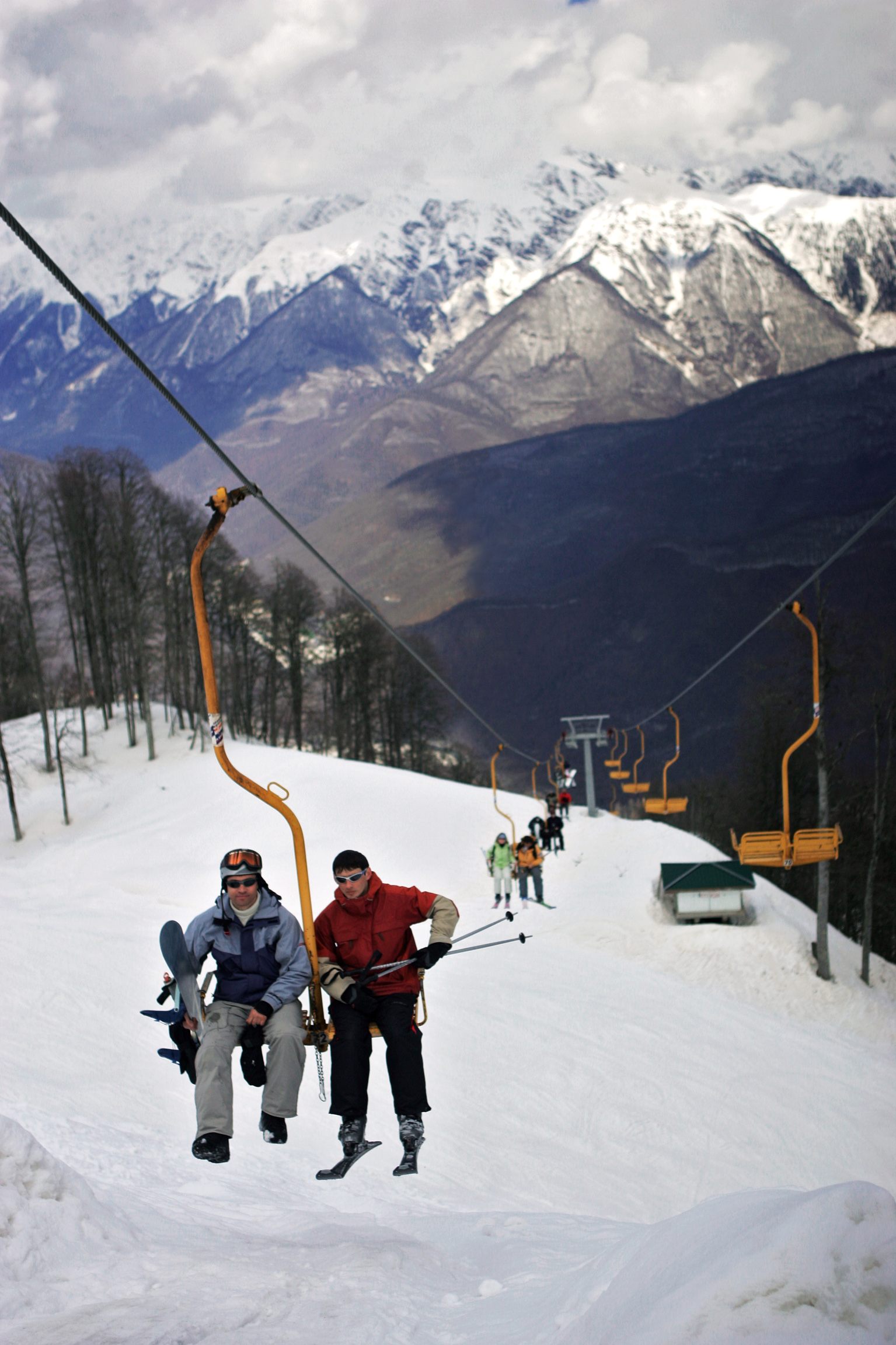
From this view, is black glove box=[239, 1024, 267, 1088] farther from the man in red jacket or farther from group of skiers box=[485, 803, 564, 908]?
group of skiers box=[485, 803, 564, 908]

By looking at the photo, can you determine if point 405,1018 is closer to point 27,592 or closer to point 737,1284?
point 737,1284

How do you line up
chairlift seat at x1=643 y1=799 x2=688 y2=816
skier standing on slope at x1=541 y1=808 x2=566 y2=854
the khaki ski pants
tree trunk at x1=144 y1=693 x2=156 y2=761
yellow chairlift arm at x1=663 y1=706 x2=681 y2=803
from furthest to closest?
1. tree trunk at x1=144 y1=693 x2=156 y2=761
2. skier standing on slope at x1=541 y1=808 x2=566 y2=854
3. chairlift seat at x1=643 y1=799 x2=688 y2=816
4. yellow chairlift arm at x1=663 y1=706 x2=681 y2=803
5. the khaki ski pants

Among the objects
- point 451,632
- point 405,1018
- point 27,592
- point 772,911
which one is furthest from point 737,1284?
point 451,632

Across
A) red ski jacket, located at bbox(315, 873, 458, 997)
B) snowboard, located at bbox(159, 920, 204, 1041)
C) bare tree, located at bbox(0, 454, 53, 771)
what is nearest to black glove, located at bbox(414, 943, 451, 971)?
red ski jacket, located at bbox(315, 873, 458, 997)

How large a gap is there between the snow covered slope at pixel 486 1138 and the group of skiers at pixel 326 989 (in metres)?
0.89

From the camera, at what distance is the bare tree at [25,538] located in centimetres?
3425

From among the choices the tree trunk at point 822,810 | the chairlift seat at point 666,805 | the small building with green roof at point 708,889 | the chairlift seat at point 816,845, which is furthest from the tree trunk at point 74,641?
the chairlift seat at point 816,845

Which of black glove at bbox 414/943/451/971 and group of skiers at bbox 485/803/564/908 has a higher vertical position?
black glove at bbox 414/943/451/971

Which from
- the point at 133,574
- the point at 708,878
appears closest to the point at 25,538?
the point at 133,574

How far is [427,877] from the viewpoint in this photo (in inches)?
1101

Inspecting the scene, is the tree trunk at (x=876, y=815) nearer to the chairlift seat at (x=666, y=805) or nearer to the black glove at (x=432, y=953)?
the chairlift seat at (x=666, y=805)

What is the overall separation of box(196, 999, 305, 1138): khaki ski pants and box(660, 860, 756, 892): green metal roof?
66.2 feet

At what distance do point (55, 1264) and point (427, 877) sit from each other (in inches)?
893

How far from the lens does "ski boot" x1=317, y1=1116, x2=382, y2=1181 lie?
5.98 metres
